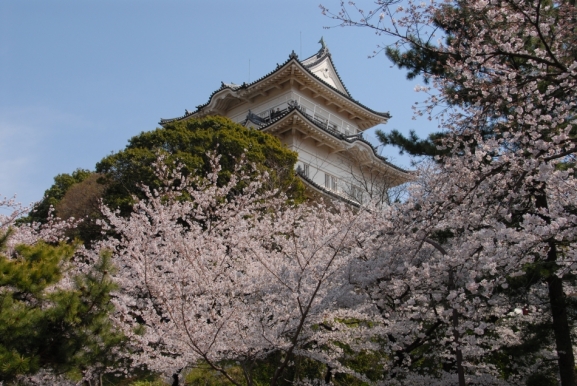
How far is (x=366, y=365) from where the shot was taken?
29.3 ft

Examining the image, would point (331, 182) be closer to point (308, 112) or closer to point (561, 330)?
point (308, 112)

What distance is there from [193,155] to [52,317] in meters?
9.37

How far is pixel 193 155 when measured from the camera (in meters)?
14.2

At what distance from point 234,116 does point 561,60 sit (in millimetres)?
19783

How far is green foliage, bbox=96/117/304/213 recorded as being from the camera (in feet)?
44.5

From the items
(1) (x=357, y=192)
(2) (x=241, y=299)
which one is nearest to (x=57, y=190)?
(1) (x=357, y=192)

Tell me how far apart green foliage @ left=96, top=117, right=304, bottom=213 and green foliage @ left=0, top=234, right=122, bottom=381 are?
301 inches

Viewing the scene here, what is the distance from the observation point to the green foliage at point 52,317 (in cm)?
489

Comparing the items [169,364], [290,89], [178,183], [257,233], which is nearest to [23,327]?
[169,364]

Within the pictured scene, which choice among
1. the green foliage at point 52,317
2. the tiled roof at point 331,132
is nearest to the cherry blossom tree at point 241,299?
the green foliage at point 52,317

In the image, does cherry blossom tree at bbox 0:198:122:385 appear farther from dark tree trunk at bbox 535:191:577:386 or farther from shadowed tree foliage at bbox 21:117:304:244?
shadowed tree foliage at bbox 21:117:304:244

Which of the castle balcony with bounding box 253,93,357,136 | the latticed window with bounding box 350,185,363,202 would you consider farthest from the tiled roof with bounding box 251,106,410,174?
the latticed window with bounding box 350,185,363,202

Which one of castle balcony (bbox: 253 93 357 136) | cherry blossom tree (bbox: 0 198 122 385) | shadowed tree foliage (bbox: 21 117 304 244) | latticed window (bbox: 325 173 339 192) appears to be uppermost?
castle balcony (bbox: 253 93 357 136)

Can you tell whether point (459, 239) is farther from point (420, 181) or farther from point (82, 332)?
point (82, 332)
